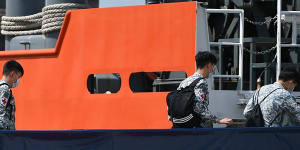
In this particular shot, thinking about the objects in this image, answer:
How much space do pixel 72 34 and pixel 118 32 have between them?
0.72 m

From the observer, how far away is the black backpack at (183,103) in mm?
5086

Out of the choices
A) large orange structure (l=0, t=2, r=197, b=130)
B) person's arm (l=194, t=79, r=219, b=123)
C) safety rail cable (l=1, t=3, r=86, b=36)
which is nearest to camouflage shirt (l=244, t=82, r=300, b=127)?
person's arm (l=194, t=79, r=219, b=123)

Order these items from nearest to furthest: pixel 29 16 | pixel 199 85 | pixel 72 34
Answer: pixel 199 85 < pixel 72 34 < pixel 29 16

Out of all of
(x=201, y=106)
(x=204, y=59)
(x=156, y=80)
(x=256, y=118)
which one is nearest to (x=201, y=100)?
(x=201, y=106)

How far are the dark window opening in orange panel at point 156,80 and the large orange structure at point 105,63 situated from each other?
296 mm

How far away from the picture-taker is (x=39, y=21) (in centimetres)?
978

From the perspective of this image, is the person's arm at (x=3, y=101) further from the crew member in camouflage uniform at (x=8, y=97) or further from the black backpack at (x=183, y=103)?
the black backpack at (x=183, y=103)

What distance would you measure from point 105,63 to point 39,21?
260cm

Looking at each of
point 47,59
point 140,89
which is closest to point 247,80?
point 140,89

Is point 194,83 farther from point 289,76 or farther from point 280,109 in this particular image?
point 289,76

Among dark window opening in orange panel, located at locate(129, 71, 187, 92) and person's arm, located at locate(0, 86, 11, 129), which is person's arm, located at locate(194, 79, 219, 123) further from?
dark window opening in orange panel, located at locate(129, 71, 187, 92)

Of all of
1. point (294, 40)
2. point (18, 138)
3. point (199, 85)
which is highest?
point (294, 40)

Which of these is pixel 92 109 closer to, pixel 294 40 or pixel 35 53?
pixel 35 53

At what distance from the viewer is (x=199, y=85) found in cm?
512
